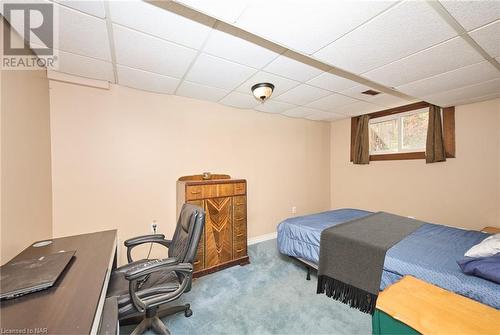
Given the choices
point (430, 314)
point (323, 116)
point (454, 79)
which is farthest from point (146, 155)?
point (454, 79)

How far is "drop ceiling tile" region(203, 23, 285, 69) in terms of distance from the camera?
1579 millimetres

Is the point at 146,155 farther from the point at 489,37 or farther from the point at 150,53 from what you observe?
the point at 489,37

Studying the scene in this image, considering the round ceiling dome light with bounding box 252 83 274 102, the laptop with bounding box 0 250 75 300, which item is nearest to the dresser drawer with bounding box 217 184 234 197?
the round ceiling dome light with bounding box 252 83 274 102

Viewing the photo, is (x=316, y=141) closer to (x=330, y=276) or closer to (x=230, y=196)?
(x=230, y=196)

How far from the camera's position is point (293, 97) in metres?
Answer: 2.97

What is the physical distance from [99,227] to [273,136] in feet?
9.90

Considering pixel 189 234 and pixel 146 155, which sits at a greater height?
pixel 146 155

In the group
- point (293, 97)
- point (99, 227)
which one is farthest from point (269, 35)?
point (99, 227)

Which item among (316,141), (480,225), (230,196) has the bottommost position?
(480,225)

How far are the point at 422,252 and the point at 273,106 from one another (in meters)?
2.69

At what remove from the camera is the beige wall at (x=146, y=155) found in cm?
224

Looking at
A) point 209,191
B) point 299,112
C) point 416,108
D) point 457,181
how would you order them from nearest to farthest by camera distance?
point 209,191, point 457,181, point 416,108, point 299,112

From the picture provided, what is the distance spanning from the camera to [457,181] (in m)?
3.00

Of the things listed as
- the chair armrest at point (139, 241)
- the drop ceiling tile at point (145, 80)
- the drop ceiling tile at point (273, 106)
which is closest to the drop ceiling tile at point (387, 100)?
the drop ceiling tile at point (273, 106)
